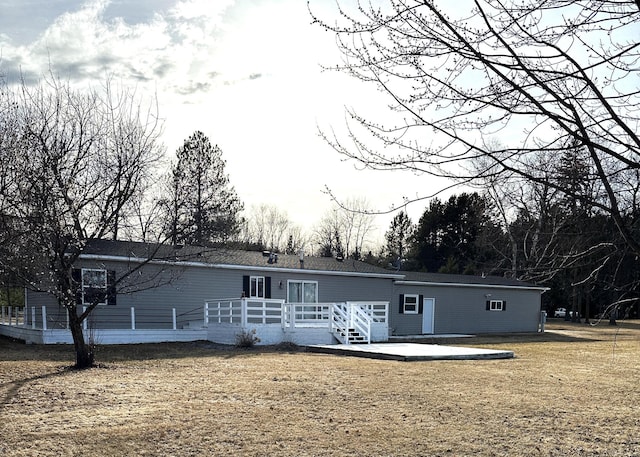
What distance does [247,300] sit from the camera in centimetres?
1972

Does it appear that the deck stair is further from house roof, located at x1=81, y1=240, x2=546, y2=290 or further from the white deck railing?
house roof, located at x1=81, y1=240, x2=546, y2=290

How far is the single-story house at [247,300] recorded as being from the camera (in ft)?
65.0

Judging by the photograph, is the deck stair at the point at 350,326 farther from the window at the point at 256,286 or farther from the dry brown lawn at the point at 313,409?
the dry brown lawn at the point at 313,409

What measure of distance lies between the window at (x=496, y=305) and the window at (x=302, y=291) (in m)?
10.4

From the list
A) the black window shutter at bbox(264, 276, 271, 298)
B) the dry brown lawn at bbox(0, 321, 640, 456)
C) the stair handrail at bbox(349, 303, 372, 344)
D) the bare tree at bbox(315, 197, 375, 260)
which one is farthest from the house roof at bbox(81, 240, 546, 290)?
the bare tree at bbox(315, 197, 375, 260)

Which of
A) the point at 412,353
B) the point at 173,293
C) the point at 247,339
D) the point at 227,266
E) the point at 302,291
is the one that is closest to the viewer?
→ the point at 412,353

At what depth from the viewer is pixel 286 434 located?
7.40 metres

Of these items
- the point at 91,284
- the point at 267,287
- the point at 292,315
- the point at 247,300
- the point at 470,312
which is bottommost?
the point at 470,312

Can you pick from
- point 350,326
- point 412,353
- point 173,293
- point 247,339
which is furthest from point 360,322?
point 173,293

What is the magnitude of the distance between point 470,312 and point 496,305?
2.03m

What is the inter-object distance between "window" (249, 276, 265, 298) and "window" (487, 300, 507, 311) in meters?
12.8

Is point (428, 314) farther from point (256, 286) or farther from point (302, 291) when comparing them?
point (256, 286)

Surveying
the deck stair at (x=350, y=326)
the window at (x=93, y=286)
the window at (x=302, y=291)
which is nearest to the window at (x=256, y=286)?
the window at (x=302, y=291)

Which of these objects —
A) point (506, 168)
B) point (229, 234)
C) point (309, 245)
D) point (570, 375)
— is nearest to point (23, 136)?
→ point (506, 168)
